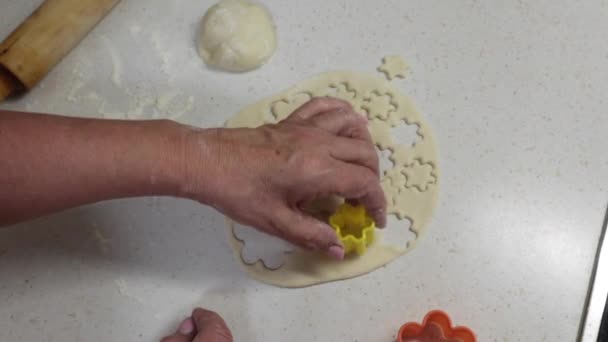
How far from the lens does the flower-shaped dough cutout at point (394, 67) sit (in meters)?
0.92

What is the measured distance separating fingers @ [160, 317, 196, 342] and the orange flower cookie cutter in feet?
0.99

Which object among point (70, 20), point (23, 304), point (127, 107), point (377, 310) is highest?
point (70, 20)

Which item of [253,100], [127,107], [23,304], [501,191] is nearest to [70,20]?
[127,107]

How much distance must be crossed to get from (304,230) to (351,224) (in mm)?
115

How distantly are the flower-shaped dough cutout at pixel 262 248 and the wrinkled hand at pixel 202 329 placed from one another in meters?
0.10

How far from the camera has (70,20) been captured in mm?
911

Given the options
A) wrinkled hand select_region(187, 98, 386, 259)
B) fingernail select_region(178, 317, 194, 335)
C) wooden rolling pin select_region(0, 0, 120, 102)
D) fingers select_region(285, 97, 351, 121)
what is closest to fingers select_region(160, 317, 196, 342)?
fingernail select_region(178, 317, 194, 335)

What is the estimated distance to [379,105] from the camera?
0.89 meters

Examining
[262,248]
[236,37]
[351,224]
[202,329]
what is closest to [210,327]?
[202,329]

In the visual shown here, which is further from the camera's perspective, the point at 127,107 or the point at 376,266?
the point at 127,107

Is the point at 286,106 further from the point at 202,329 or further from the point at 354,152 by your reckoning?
the point at 202,329

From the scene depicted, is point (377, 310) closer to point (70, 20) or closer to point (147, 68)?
point (147, 68)

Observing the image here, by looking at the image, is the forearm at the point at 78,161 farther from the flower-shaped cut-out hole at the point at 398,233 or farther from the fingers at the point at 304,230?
the flower-shaped cut-out hole at the point at 398,233

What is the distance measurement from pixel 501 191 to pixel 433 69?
0.23m
